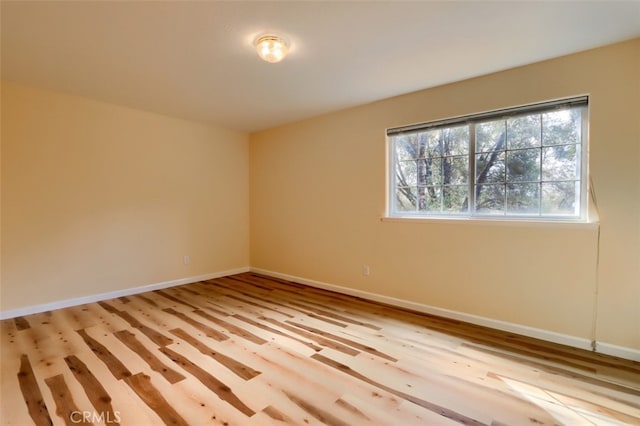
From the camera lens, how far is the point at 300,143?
4.35 meters

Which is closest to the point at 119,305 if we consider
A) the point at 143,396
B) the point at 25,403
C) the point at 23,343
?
the point at 23,343

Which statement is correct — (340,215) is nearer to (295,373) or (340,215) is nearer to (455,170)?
(455,170)

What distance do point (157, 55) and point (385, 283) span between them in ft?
10.3

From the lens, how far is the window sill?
2.38 meters

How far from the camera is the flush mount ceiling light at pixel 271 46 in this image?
215 cm

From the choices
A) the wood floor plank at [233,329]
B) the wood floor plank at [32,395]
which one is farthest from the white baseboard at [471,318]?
the wood floor plank at [32,395]

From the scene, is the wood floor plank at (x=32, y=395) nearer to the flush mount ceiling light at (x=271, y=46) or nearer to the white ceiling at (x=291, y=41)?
the white ceiling at (x=291, y=41)

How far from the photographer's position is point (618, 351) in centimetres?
224

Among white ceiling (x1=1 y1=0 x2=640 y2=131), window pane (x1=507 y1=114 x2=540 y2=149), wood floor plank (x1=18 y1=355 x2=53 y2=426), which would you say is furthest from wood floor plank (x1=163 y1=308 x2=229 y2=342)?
window pane (x1=507 y1=114 x2=540 y2=149)

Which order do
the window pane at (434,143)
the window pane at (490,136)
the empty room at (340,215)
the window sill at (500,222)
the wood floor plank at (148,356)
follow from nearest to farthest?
the empty room at (340,215) < the wood floor plank at (148,356) < the window sill at (500,222) < the window pane at (490,136) < the window pane at (434,143)

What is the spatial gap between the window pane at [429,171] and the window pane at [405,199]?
0.51 feet

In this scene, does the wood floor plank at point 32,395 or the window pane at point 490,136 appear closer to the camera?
the wood floor plank at point 32,395

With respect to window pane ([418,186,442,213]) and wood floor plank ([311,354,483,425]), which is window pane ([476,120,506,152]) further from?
wood floor plank ([311,354,483,425])

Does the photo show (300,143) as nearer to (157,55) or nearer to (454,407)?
(157,55)
